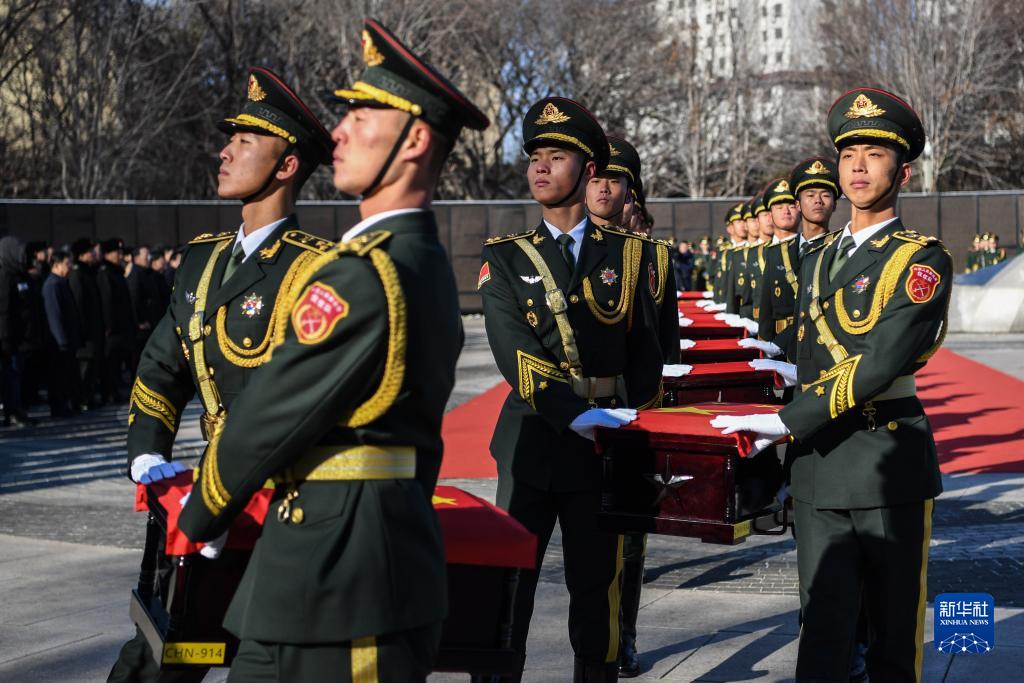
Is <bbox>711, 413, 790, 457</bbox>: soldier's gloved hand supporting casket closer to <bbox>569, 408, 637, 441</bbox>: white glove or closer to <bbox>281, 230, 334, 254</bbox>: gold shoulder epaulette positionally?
<bbox>569, 408, 637, 441</bbox>: white glove

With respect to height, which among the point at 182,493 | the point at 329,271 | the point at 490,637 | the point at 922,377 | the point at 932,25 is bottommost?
the point at 922,377

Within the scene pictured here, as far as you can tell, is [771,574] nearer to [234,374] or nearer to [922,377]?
[234,374]

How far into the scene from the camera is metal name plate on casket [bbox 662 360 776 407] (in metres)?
6.54

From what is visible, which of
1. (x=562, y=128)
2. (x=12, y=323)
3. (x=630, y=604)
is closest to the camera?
(x=562, y=128)

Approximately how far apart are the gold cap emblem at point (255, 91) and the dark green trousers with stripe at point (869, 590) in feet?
7.99

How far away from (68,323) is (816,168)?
10089 millimetres

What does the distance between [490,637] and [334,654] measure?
84cm

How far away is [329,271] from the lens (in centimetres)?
305

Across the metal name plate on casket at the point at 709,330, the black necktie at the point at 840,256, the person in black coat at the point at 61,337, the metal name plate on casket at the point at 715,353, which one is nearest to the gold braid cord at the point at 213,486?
the black necktie at the point at 840,256

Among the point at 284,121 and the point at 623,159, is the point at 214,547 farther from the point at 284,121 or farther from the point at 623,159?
the point at 623,159

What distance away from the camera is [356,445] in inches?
122

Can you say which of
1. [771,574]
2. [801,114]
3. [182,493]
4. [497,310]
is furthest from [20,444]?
[801,114]

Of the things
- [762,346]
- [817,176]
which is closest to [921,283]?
[762,346]

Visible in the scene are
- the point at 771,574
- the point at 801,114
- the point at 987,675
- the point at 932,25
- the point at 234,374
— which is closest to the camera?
the point at 234,374
